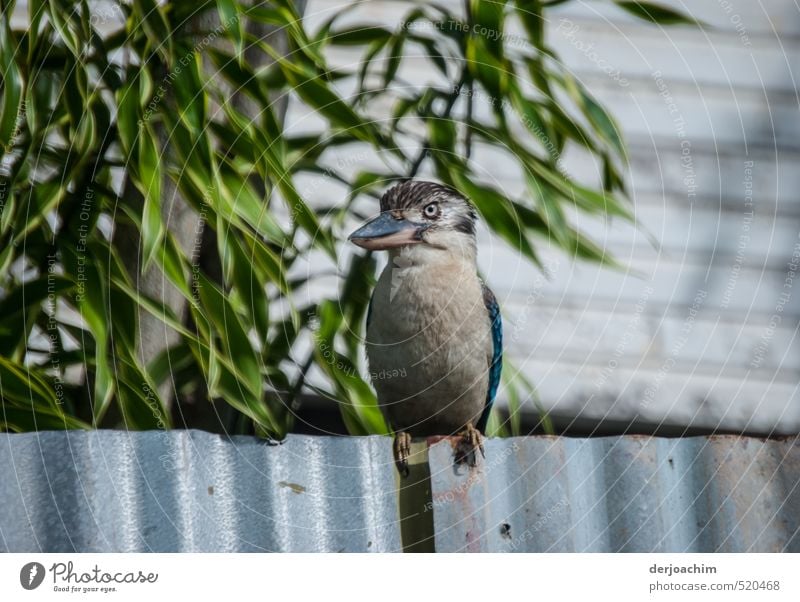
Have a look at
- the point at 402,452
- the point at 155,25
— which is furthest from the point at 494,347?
the point at 155,25

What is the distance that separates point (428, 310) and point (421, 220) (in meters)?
0.13

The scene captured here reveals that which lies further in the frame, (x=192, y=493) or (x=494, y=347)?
(x=494, y=347)

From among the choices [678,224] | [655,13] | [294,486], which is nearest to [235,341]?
[294,486]

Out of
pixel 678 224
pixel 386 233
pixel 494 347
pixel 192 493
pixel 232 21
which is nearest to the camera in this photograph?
pixel 192 493

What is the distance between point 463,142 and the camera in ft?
5.28

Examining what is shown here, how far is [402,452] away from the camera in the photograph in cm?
134

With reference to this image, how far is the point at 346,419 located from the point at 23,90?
24.1 inches

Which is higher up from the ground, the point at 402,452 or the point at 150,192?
the point at 150,192

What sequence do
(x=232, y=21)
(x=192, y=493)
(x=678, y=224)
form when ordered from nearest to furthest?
(x=192, y=493) < (x=232, y=21) < (x=678, y=224)

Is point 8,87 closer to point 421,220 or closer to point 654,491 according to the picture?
point 421,220

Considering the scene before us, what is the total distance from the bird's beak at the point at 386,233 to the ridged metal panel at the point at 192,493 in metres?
0.27

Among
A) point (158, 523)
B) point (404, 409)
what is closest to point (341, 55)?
point (404, 409)
